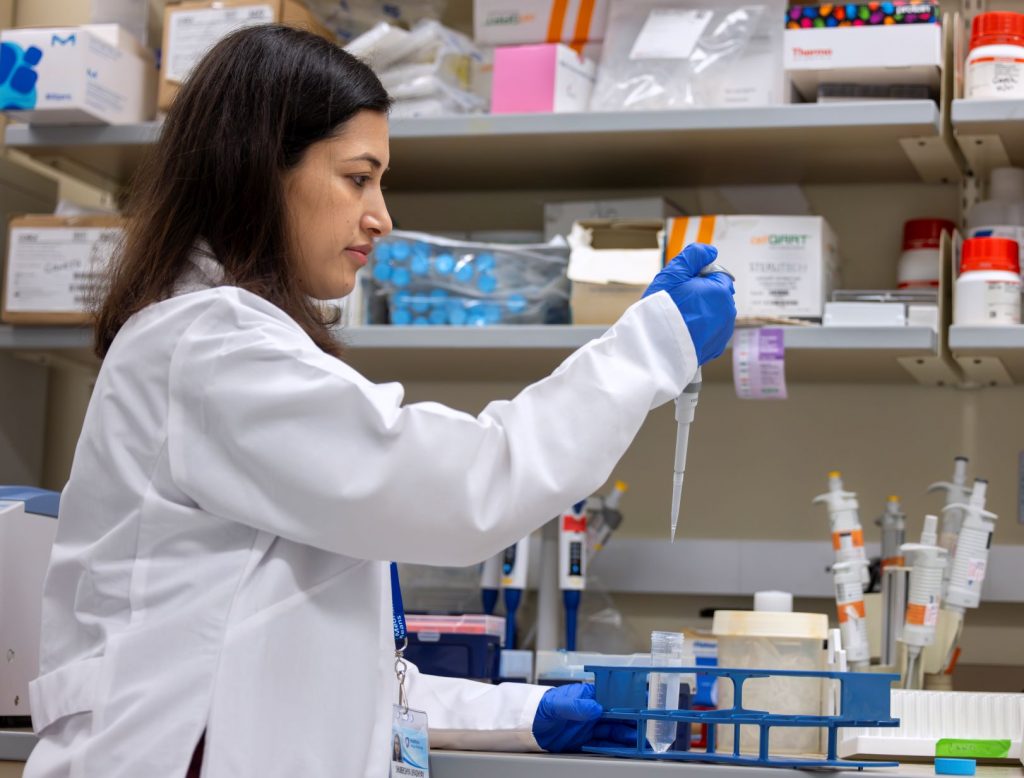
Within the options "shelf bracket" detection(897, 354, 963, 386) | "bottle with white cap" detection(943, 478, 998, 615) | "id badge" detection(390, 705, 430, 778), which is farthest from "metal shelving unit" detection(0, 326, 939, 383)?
"id badge" detection(390, 705, 430, 778)

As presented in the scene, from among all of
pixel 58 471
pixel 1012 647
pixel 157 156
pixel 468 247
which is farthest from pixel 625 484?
pixel 157 156

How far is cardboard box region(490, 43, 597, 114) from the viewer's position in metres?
2.10

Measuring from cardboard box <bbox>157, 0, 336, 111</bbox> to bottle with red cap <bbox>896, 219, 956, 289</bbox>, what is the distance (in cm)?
96

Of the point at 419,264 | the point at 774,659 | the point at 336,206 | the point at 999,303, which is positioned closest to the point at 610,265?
the point at 419,264

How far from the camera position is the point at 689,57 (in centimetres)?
207

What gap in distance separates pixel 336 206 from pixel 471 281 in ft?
2.61

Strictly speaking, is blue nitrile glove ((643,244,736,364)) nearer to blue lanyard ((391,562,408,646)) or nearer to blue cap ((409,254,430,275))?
blue lanyard ((391,562,408,646))

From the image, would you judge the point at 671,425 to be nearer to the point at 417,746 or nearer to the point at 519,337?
the point at 519,337

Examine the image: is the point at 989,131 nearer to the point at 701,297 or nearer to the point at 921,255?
the point at 921,255

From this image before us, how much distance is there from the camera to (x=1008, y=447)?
7.25 feet

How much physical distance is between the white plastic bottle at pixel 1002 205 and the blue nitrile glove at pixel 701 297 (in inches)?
35.4

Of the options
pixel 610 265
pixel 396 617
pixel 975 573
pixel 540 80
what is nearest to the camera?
pixel 396 617

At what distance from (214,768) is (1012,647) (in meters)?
1.46

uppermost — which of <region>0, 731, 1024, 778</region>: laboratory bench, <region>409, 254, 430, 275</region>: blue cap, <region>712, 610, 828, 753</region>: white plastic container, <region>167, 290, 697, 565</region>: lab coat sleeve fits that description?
<region>409, 254, 430, 275</region>: blue cap
